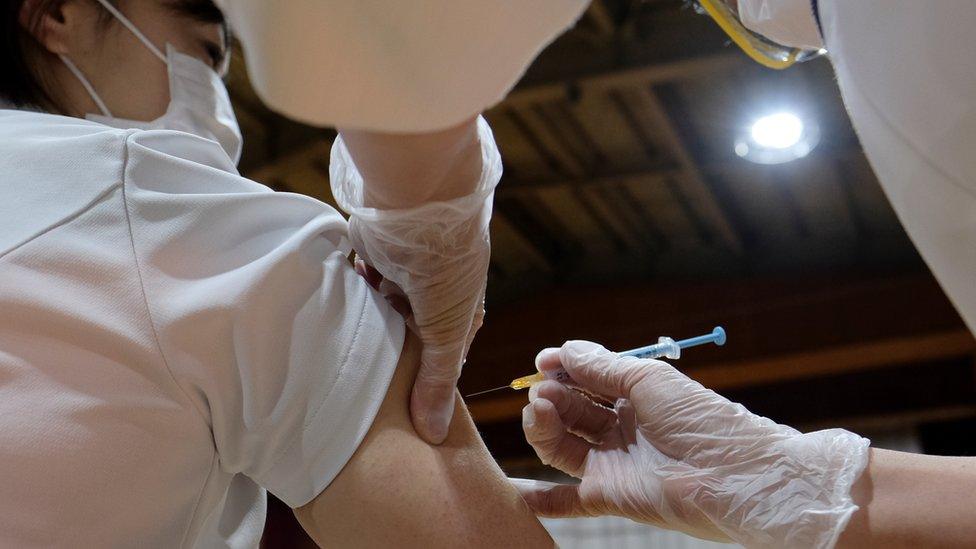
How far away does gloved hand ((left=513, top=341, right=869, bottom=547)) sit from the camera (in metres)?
1.01

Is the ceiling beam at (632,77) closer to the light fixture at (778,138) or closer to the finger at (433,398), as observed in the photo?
the light fixture at (778,138)

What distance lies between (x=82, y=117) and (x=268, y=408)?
50 cm

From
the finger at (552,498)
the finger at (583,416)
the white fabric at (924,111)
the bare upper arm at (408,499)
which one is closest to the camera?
the white fabric at (924,111)

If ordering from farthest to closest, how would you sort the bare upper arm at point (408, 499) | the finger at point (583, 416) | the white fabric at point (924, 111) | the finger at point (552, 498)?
the finger at point (583, 416) → the finger at point (552, 498) → the bare upper arm at point (408, 499) → the white fabric at point (924, 111)

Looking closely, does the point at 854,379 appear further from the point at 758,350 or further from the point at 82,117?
the point at 82,117

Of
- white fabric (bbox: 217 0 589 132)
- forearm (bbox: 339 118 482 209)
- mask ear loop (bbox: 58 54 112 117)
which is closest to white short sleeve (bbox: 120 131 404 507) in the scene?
forearm (bbox: 339 118 482 209)

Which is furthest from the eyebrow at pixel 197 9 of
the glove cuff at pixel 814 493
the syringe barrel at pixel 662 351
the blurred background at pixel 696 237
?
the blurred background at pixel 696 237

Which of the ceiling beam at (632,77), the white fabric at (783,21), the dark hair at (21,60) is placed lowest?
the dark hair at (21,60)

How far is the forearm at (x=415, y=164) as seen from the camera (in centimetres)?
80

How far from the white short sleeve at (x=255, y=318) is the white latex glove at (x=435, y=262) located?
0.16ft

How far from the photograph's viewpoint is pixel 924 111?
0.73m

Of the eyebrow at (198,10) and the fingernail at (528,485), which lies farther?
the eyebrow at (198,10)

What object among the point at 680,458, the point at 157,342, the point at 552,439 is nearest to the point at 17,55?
the point at 157,342

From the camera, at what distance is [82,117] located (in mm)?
1172
